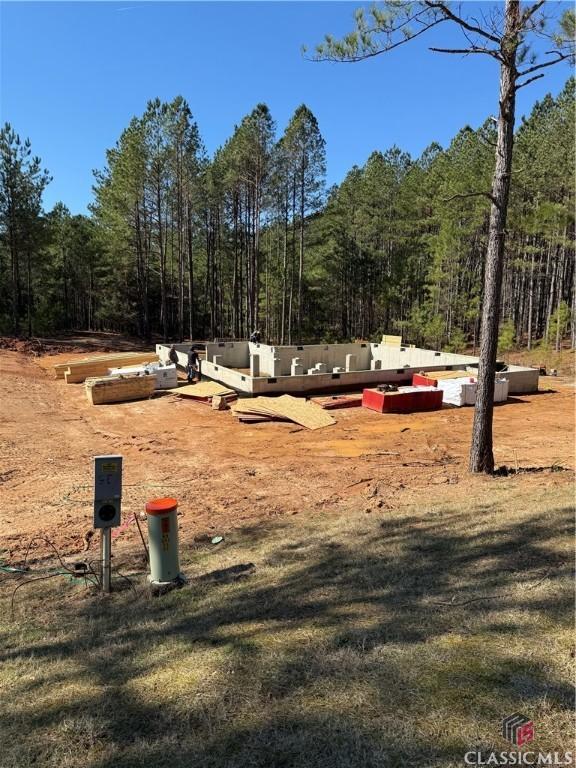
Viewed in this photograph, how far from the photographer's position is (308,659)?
3.03 meters

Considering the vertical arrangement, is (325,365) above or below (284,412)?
above

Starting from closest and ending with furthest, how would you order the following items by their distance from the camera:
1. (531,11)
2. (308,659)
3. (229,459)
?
(308,659) → (531,11) → (229,459)

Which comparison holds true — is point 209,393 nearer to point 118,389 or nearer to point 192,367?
point 118,389

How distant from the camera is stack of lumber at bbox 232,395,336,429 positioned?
13430 mm

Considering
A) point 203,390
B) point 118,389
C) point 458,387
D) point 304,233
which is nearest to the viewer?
point 458,387

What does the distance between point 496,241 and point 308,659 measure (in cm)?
634

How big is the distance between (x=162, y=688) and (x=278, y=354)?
19366 millimetres

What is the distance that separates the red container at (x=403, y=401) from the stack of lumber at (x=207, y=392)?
4.36m

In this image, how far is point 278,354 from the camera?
2202 cm

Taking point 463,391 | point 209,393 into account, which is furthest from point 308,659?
point 463,391

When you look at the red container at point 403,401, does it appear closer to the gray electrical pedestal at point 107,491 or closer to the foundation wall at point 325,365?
the foundation wall at point 325,365

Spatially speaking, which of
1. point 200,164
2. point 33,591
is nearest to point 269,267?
point 200,164

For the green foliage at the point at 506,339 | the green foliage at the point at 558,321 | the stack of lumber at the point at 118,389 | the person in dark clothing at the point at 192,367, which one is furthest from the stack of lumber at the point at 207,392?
the green foliage at the point at 506,339

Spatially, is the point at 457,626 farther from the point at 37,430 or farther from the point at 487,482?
the point at 37,430
